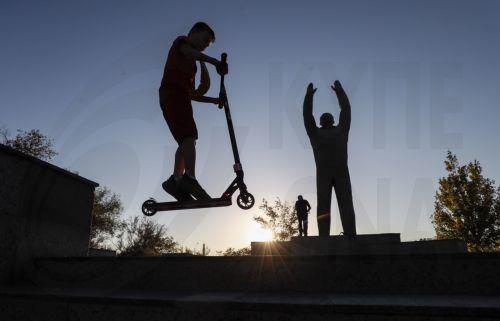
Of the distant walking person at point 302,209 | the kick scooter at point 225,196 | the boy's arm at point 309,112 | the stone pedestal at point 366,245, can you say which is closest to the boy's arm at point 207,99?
the kick scooter at point 225,196

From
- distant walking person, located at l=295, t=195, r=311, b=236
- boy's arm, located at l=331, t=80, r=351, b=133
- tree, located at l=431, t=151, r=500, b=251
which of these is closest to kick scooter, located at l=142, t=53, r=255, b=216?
boy's arm, located at l=331, t=80, r=351, b=133

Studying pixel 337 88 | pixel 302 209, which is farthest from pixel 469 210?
pixel 337 88

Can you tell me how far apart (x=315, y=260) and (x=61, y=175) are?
339cm

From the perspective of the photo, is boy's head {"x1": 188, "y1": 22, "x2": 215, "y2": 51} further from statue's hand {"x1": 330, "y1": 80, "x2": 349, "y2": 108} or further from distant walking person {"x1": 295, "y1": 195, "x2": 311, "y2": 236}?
distant walking person {"x1": 295, "y1": 195, "x2": 311, "y2": 236}

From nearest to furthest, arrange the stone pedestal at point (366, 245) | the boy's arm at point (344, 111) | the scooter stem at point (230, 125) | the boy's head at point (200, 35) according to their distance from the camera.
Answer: the boy's head at point (200, 35), the scooter stem at point (230, 125), the stone pedestal at point (366, 245), the boy's arm at point (344, 111)

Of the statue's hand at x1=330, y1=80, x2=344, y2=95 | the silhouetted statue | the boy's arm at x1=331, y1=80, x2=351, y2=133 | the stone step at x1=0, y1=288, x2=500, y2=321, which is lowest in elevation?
the stone step at x1=0, y1=288, x2=500, y2=321

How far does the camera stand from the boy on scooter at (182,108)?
420 cm

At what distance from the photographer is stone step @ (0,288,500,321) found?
1974mm

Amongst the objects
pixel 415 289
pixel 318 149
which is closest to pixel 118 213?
pixel 318 149

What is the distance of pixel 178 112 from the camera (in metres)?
4.29

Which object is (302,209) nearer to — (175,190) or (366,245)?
(366,245)

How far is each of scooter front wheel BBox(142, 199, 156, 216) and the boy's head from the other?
7.14 ft

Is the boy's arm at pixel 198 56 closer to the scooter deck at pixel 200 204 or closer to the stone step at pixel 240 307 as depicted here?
the scooter deck at pixel 200 204

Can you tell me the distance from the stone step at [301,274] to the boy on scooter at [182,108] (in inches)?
46.4
